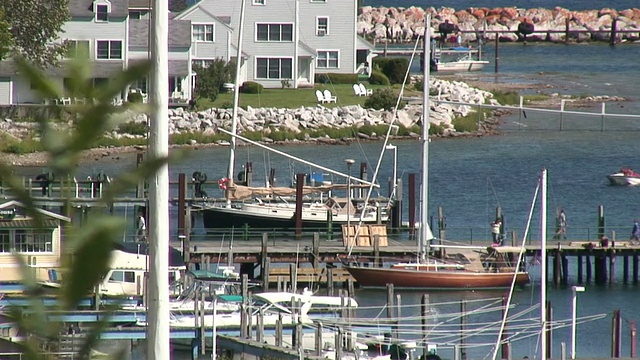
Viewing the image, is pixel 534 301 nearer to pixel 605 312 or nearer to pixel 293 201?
pixel 605 312

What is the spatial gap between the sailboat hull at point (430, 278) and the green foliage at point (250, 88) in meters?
40.3

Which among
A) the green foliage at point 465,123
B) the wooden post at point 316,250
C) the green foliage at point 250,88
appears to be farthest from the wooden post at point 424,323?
the green foliage at point 250,88

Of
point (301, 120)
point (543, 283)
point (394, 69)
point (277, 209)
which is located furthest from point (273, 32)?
point (543, 283)

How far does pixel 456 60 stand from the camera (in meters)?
113

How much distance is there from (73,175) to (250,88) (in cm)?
7363

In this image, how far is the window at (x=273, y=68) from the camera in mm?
77812

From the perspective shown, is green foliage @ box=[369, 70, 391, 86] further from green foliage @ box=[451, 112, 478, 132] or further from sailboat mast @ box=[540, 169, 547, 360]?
sailboat mast @ box=[540, 169, 547, 360]

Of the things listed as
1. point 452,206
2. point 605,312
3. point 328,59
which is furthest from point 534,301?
point 328,59

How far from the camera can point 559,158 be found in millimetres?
66688

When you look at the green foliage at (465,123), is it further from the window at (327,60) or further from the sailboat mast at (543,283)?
the sailboat mast at (543,283)

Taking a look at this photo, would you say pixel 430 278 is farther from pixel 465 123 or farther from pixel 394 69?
pixel 394 69

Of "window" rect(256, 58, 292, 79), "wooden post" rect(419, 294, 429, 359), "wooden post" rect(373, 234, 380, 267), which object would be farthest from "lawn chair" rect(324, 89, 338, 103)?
"wooden post" rect(419, 294, 429, 359)

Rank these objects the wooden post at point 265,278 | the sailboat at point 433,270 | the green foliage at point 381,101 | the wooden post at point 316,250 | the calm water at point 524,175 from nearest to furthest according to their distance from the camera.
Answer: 1. the wooden post at point 265,278
2. the calm water at point 524,175
3. the sailboat at point 433,270
4. the wooden post at point 316,250
5. the green foliage at point 381,101

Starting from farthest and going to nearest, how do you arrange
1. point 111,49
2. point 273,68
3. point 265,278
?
point 273,68, point 111,49, point 265,278
